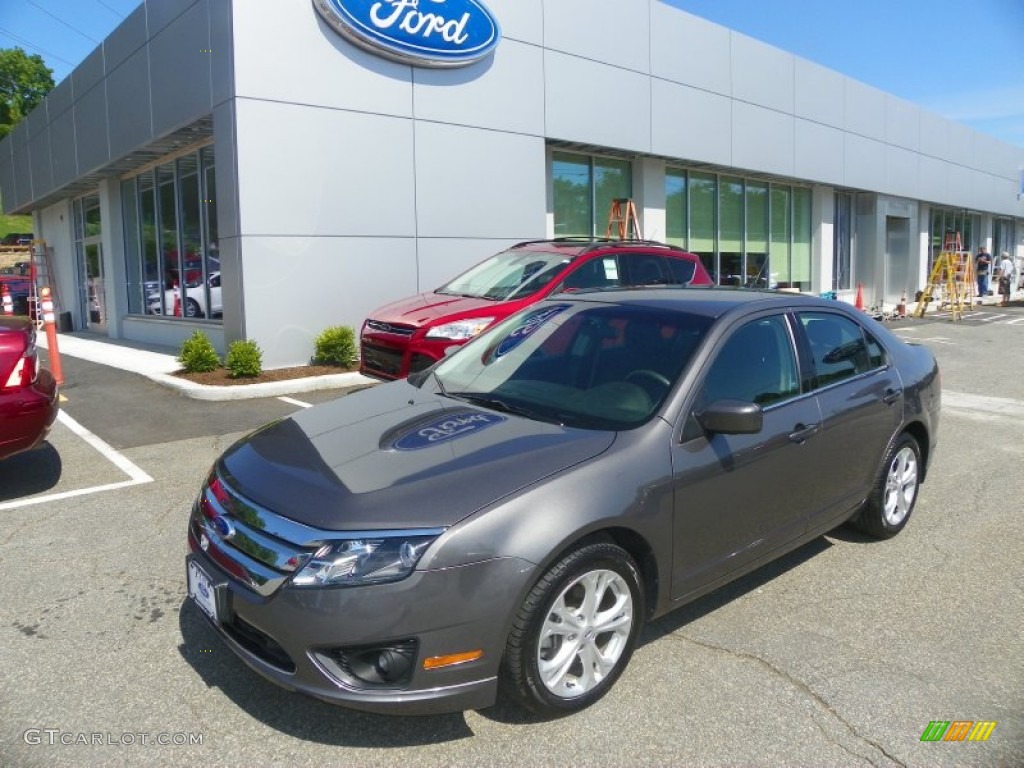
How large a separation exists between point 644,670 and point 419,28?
10631mm

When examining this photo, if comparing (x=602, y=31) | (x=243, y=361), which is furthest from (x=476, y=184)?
(x=243, y=361)

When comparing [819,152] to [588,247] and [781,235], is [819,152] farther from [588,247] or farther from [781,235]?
[588,247]

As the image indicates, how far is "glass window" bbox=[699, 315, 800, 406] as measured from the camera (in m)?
3.44

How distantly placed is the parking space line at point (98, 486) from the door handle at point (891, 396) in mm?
5021

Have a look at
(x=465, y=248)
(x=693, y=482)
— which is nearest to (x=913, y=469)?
(x=693, y=482)

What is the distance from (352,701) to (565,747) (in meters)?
0.76

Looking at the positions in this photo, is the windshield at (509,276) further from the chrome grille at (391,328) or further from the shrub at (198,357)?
the shrub at (198,357)

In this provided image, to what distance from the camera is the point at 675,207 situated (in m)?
17.2

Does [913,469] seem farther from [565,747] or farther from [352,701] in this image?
[352,701]

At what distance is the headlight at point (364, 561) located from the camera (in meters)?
2.47

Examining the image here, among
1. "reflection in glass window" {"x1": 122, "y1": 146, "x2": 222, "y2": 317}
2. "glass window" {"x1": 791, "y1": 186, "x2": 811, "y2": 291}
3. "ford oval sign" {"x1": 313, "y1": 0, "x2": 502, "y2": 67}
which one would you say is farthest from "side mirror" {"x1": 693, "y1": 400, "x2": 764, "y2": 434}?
"glass window" {"x1": 791, "y1": 186, "x2": 811, "y2": 291}

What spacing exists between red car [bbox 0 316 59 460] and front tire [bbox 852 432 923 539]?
205 inches

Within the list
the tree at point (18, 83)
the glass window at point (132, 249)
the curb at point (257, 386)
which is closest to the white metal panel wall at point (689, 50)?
the curb at point (257, 386)

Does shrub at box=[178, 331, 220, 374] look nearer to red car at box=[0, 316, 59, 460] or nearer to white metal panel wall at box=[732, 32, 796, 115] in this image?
red car at box=[0, 316, 59, 460]
